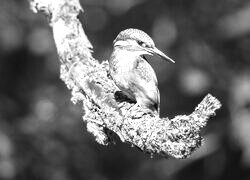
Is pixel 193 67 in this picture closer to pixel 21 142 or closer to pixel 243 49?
pixel 243 49

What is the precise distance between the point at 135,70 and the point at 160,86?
234 centimetres

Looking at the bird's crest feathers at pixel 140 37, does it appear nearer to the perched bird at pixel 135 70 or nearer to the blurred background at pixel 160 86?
the perched bird at pixel 135 70

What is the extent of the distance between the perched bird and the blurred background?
1431mm

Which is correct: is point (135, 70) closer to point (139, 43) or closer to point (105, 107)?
point (139, 43)

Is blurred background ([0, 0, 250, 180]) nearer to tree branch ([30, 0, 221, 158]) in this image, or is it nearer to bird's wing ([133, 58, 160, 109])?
bird's wing ([133, 58, 160, 109])

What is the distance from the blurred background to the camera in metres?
6.45

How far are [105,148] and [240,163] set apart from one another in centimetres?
186

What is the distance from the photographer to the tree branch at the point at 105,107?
11.1 ft

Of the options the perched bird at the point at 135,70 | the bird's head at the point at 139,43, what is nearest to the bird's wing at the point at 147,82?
the perched bird at the point at 135,70

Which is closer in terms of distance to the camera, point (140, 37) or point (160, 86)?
point (140, 37)

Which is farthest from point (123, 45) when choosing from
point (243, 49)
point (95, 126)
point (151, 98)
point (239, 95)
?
point (243, 49)

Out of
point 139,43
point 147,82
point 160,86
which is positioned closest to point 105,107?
point 147,82

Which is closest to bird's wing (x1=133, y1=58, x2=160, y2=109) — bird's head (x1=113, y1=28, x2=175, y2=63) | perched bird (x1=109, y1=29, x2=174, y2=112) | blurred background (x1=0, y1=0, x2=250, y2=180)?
perched bird (x1=109, y1=29, x2=174, y2=112)

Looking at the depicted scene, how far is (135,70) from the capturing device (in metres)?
4.59
